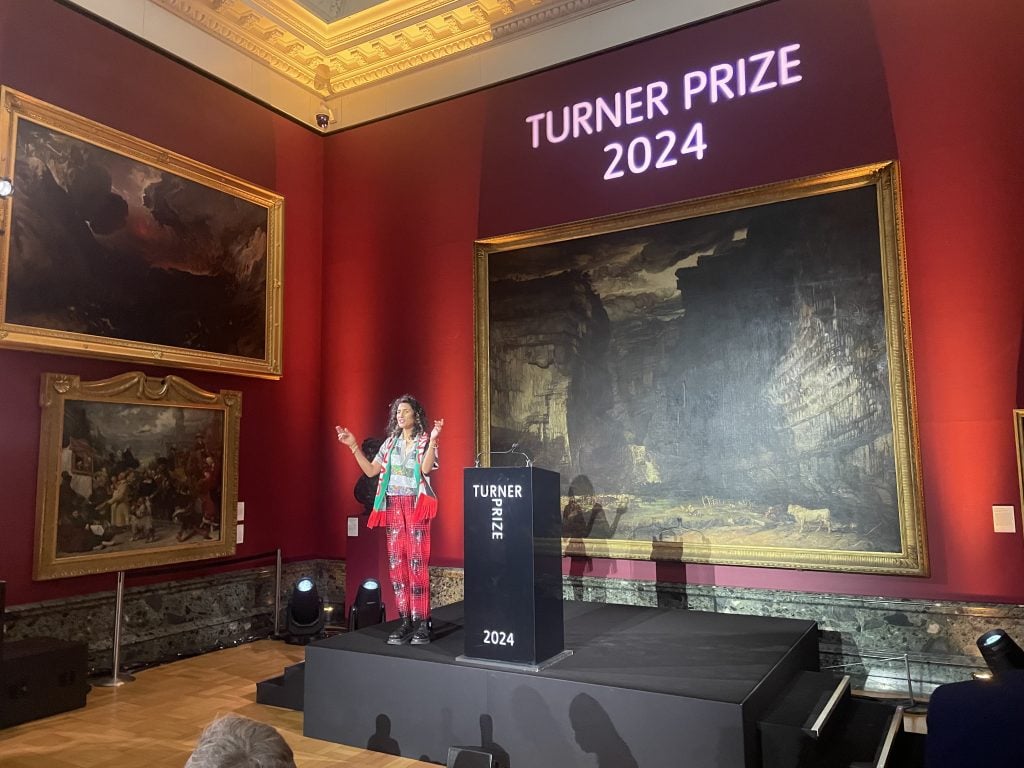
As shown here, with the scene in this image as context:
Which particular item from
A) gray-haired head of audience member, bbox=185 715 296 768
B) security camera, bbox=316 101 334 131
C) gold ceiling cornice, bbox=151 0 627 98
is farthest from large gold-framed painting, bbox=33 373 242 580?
gray-haired head of audience member, bbox=185 715 296 768

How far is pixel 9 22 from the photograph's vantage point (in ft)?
18.9

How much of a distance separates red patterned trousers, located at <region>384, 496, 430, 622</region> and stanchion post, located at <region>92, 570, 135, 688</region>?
2497mm

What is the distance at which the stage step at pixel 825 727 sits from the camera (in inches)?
143

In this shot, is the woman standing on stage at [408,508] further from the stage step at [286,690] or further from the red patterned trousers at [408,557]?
the stage step at [286,690]

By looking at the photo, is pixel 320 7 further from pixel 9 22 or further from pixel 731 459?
pixel 731 459

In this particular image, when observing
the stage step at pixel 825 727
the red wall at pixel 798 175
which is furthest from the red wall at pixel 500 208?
the stage step at pixel 825 727

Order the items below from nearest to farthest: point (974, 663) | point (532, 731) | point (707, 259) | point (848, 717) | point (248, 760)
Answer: point (248, 760)
point (532, 731)
point (848, 717)
point (974, 663)
point (707, 259)

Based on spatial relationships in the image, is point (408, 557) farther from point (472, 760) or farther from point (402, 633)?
point (472, 760)

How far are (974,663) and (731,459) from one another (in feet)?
6.80

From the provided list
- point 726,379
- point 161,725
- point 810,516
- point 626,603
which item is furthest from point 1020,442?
→ point 161,725

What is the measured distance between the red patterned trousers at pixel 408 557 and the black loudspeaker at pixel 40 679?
2.34 m

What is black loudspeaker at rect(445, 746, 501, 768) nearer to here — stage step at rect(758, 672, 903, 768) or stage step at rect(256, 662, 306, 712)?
stage step at rect(758, 672, 903, 768)

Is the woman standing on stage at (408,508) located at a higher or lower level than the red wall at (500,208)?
lower

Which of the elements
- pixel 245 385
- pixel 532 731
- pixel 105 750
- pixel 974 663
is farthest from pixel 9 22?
pixel 974 663
